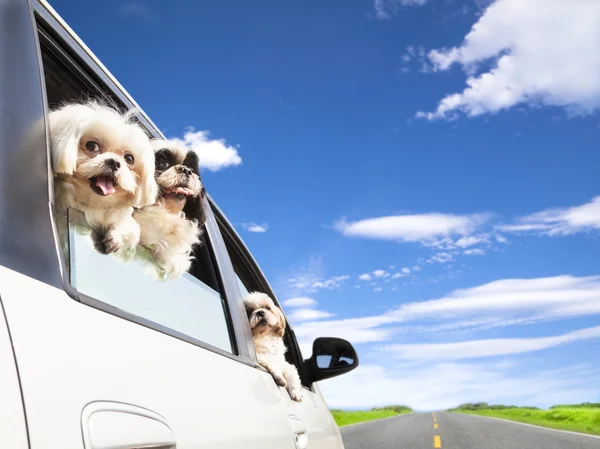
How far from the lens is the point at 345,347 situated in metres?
3.91

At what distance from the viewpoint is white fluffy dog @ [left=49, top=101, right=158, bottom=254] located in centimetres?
167

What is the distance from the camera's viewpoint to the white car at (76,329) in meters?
1.01

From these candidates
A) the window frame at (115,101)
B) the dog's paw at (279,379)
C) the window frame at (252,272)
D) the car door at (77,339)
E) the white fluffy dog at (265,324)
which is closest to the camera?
the car door at (77,339)

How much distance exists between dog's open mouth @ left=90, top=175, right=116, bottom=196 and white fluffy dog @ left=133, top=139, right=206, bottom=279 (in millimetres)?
263

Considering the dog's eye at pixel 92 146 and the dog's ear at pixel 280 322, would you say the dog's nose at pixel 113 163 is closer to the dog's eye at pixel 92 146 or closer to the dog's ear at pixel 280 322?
the dog's eye at pixel 92 146

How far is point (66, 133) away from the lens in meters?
1.71

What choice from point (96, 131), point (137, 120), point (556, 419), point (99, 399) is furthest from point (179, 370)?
point (556, 419)

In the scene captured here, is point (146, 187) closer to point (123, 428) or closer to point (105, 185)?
point (105, 185)

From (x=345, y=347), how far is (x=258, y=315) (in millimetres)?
523

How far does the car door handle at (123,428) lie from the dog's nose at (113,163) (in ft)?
2.69

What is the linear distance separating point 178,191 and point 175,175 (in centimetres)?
6

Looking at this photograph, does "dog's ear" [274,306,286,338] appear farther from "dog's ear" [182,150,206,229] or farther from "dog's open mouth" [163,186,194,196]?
"dog's open mouth" [163,186,194,196]

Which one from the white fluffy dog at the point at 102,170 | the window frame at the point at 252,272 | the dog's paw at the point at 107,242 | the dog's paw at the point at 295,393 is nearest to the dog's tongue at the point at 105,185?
the white fluffy dog at the point at 102,170

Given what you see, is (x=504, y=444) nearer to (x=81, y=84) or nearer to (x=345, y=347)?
(x=345, y=347)
